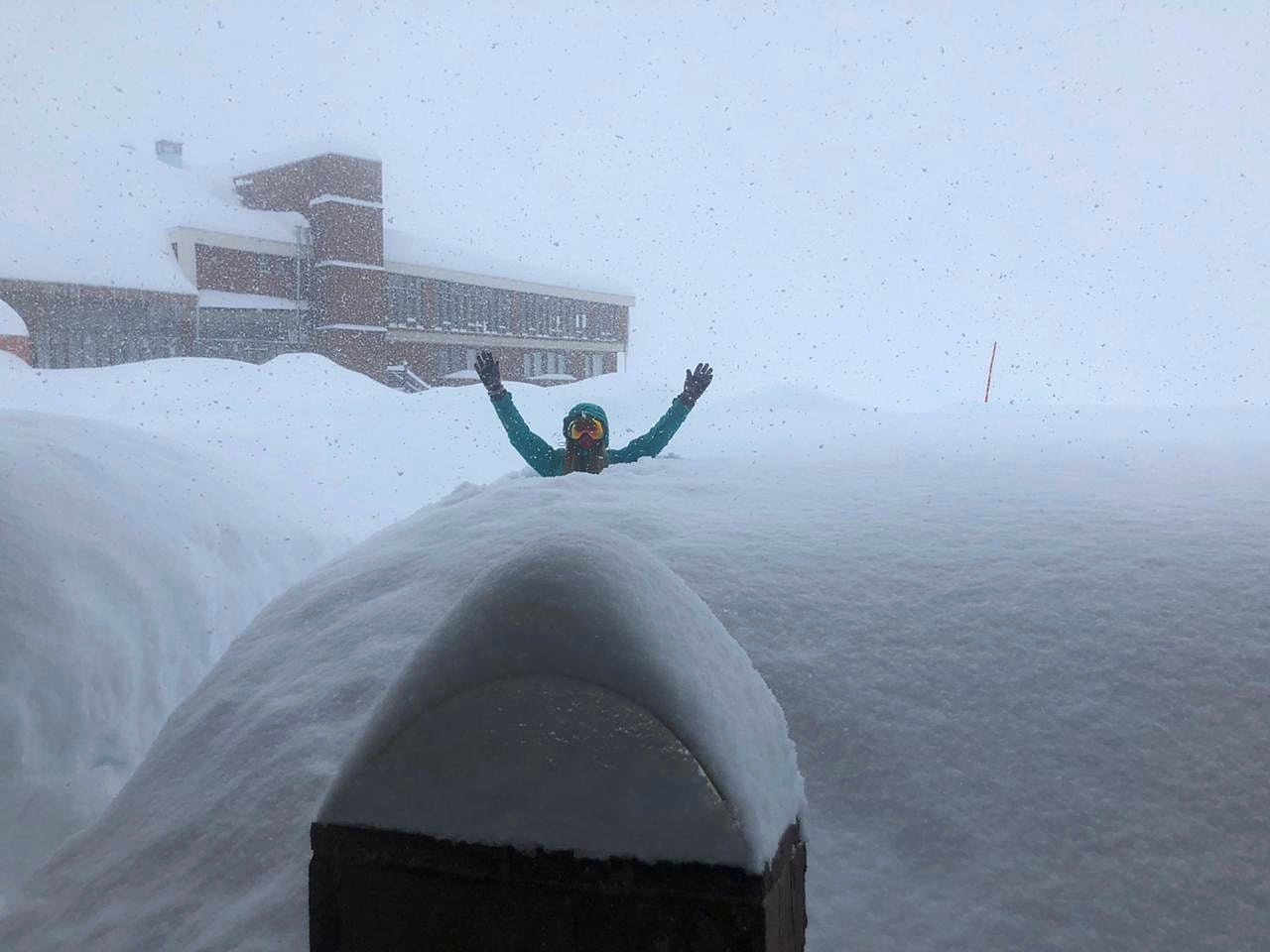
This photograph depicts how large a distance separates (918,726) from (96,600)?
10.1ft

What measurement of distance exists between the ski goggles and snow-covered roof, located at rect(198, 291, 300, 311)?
1941 cm

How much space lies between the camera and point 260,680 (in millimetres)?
2949

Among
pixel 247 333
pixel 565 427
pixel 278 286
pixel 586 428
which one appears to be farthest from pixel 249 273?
pixel 586 428

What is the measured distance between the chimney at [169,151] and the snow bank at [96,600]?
1006 inches

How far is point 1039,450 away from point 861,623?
16.6 feet

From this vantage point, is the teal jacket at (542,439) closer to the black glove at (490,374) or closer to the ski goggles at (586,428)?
the black glove at (490,374)

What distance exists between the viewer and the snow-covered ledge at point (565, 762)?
47.5 inches

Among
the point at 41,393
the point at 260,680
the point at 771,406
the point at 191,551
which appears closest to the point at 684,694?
the point at 260,680

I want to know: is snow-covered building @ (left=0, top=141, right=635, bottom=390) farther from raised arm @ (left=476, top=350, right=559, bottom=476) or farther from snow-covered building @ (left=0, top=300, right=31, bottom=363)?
raised arm @ (left=476, top=350, right=559, bottom=476)

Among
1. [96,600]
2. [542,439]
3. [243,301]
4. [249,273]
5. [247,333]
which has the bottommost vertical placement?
[247,333]

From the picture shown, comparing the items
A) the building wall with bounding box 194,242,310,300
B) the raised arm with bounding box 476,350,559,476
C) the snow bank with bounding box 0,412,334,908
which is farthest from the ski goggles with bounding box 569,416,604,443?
the building wall with bounding box 194,242,310,300

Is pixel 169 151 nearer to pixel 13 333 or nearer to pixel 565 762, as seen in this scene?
pixel 13 333

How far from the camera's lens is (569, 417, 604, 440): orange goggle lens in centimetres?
615

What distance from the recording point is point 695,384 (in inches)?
265
